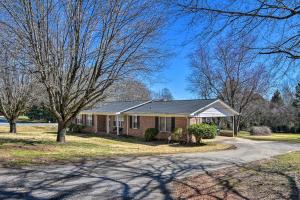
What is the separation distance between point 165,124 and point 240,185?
19.9 metres

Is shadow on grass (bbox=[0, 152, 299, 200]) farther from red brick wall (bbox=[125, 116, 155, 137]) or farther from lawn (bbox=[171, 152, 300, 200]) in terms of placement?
red brick wall (bbox=[125, 116, 155, 137])

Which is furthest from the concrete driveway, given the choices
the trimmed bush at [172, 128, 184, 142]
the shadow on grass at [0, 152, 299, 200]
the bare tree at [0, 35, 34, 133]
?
the trimmed bush at [172, 128, 184, 142]

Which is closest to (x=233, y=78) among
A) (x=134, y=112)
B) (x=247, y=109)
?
(x=247, y=109)

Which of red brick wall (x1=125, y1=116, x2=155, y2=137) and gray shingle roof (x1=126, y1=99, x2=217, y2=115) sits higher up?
gray shingle roof (x1=126, y1=99, x2=217, y2=115)

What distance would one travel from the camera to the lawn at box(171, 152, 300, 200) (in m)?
6.80

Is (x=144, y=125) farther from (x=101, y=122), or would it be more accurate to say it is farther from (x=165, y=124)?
(x=101, y=122)

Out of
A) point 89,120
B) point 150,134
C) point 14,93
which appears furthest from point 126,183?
point 89,120

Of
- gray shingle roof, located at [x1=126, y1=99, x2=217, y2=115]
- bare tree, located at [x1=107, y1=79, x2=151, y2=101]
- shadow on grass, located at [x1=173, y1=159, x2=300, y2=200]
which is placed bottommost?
shadow on grass, located at [x1=173, y1=159, x2=300, y2=200]

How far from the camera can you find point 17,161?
34.8ft

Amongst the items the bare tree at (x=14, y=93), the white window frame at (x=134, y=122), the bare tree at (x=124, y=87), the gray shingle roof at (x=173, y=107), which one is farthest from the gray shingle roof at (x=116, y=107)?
the bare tree at (x=124, y=87)

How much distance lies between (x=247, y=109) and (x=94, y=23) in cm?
3018

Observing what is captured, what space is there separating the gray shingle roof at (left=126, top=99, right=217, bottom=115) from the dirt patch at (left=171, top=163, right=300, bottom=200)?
1563 cm

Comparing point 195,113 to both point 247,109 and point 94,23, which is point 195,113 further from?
point 247,109

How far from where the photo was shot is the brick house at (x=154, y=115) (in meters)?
25.9
